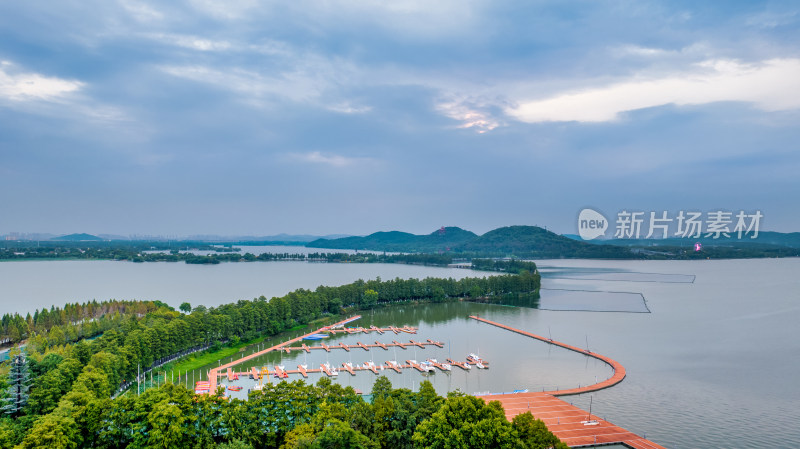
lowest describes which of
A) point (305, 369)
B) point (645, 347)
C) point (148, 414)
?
point (305, 369)

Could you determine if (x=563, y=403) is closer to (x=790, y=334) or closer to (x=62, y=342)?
(x=790, y=334)

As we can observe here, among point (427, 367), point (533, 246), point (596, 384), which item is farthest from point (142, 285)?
point (533, 246)

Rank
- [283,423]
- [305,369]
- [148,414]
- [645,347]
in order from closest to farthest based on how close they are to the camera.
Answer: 1. [148,414]
2. [283,423]
3. [305,369]
4. [645,347]

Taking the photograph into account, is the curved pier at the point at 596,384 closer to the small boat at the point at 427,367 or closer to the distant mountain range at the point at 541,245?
the small boat at the point at 427,367

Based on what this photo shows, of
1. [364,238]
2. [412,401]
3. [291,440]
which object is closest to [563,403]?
[412,401]

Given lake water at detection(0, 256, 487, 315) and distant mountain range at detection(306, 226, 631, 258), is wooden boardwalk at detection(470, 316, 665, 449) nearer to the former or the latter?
lake water at detection(0, 256, 487, 315)

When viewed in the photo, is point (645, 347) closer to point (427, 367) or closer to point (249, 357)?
point (427, 367)

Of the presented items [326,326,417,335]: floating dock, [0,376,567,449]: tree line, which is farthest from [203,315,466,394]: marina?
[0,376,567,449]: tree line

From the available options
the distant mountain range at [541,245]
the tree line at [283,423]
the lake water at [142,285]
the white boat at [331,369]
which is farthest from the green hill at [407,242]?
the tree line at [283,423]
